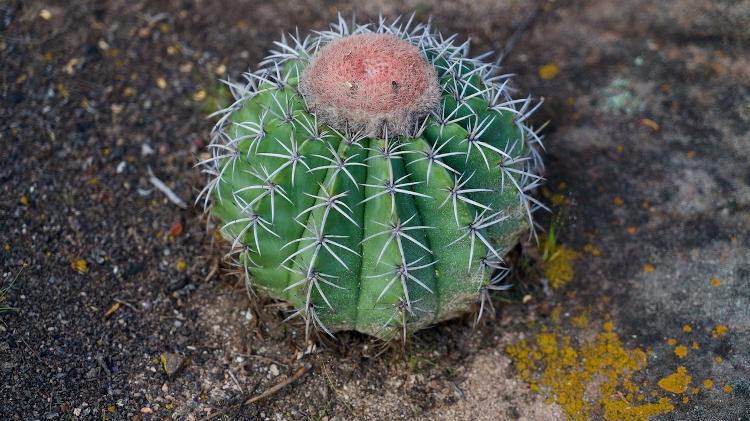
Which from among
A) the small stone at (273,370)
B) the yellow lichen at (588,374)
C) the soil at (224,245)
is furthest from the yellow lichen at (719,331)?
the small stone at (273,370)

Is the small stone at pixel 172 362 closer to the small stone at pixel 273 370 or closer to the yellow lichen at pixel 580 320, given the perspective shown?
the small stone at pixel 273 370

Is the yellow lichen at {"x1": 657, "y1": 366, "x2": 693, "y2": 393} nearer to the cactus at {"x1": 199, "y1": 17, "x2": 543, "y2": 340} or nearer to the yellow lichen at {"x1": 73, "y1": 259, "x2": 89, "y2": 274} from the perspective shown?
the cactus at {"x1": 199, "y1": 17, "x2": 543, "y2": 340}

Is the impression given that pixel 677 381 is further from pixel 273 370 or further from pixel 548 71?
pixel 548 71

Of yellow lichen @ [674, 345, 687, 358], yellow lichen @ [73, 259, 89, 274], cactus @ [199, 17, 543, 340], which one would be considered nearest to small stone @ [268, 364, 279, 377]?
cactus @ [199, 17, 543, 340]

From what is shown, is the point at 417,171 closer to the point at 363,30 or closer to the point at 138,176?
the point at 363,30

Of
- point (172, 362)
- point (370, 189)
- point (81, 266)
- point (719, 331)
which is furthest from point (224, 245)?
point (719, 331)

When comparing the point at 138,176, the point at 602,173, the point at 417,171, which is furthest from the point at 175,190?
the point at 602,173
